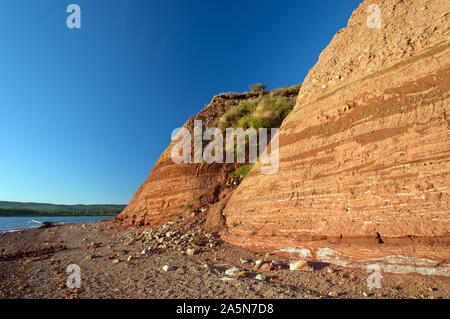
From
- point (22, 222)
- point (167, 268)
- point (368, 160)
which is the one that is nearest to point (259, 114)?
point (368, 160)

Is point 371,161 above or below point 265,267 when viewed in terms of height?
above

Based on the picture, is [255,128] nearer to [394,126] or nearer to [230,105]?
[230,105]

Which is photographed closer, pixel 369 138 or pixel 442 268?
pixel 442 268

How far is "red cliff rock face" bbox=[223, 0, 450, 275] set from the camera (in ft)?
12.7

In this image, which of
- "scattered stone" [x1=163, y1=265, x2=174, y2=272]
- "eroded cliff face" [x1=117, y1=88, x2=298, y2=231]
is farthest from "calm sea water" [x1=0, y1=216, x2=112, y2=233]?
"scattered stone" [x1=163, y1=265, x2=174, y2=272]

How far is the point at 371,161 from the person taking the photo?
475 cm

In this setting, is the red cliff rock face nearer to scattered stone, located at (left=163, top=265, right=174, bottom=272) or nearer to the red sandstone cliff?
the red sandstone cliff

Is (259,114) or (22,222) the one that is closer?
(259,114)

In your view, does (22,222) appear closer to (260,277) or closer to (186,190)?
(186,190)

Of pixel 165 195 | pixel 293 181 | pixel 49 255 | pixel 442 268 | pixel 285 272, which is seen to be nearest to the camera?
pixel 442 268

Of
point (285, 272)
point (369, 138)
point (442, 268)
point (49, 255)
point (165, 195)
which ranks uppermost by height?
point (369, 138)

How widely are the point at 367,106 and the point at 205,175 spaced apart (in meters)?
7.84

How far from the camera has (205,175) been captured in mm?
11375

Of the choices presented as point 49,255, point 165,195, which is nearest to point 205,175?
point 165,195
